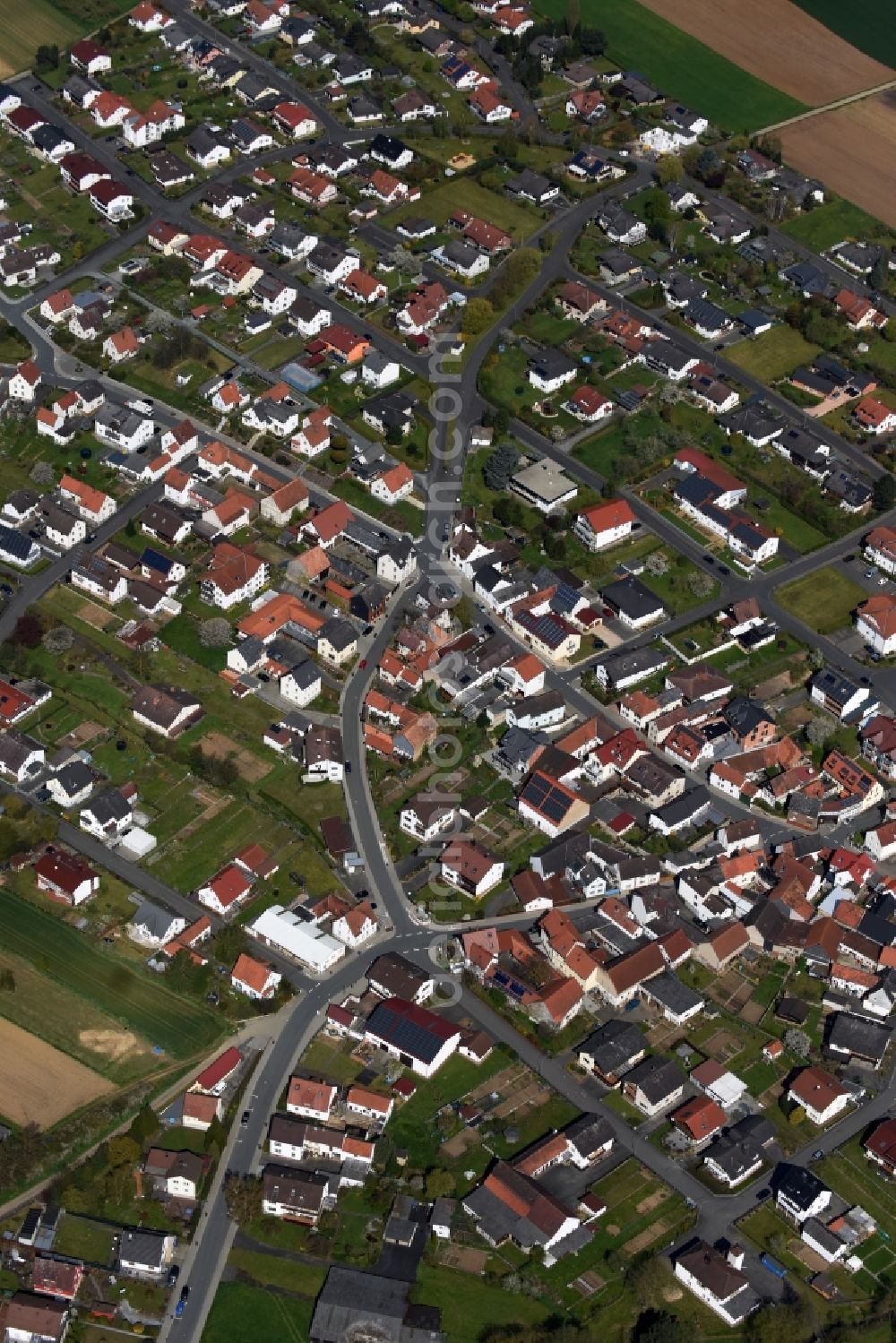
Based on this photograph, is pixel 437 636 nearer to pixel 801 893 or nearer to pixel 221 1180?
pixel 801 893

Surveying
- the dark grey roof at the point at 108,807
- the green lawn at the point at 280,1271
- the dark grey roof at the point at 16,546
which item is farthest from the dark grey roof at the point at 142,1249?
the dark grey roof at the point at 16,546

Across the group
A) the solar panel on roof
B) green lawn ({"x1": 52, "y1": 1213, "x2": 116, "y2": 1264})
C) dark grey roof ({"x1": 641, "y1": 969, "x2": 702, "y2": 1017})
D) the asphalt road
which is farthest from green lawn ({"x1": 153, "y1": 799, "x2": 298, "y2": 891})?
dark grey roof ({"x1": 641, "y1": 969, "x2": 702, "y2": 1017})

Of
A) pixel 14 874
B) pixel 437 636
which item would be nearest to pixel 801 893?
pixel 437 636

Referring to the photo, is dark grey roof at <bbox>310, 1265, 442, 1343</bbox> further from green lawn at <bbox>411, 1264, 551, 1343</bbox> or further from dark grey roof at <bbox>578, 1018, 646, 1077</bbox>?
dark grey roof at <bbox>578, 1018, 646, 1077</bbox>

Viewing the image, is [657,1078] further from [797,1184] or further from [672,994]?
[797,1184]

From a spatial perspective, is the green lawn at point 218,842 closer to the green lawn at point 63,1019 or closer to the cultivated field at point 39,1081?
the green lawn at point 63,1019

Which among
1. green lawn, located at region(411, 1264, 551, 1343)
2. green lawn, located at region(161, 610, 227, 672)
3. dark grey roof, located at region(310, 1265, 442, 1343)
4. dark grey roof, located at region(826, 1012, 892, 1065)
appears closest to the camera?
dark grey roof, located at region(310, 1265, 442, 1343)

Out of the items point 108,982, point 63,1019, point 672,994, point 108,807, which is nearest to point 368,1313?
point 63,1019
